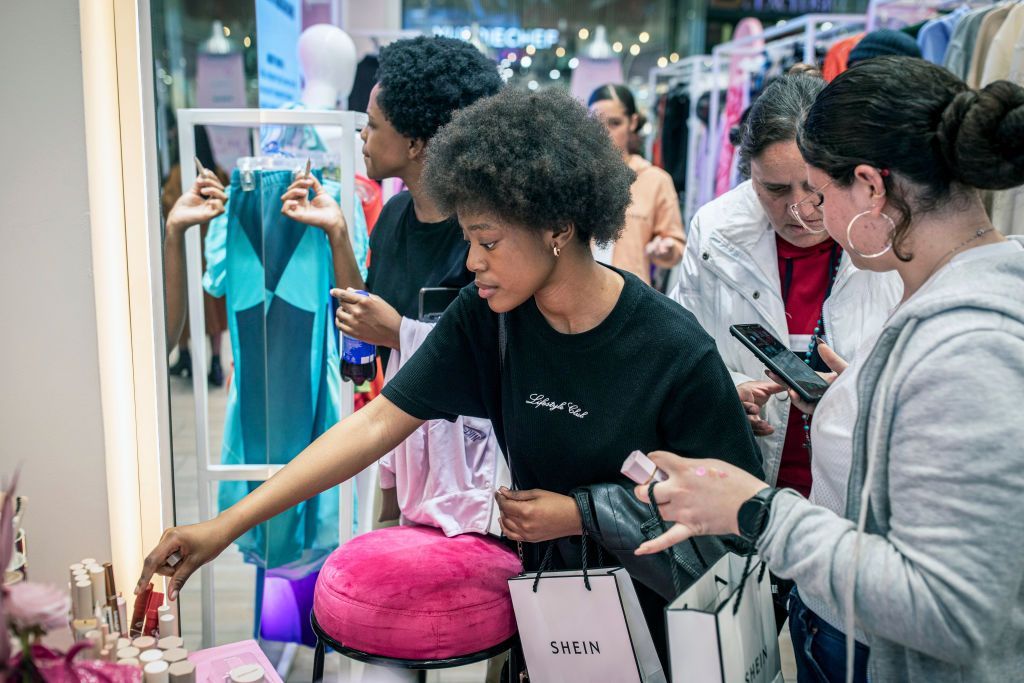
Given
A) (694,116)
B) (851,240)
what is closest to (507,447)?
(851,240)

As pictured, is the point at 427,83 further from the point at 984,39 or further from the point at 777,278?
the point at 984,39

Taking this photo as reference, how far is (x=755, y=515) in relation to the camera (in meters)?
1.11

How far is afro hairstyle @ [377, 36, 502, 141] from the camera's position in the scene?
2.18 meters

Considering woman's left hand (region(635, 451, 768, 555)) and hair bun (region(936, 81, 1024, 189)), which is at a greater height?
hair bun (region(936, 81, 1024, 189))

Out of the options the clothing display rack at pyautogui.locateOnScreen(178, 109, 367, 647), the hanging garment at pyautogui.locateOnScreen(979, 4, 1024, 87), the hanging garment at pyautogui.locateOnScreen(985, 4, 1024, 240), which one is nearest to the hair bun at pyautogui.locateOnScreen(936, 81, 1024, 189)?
the hanging garment at pyautogui.locateOnScreen(985, 4, 1024, 240)

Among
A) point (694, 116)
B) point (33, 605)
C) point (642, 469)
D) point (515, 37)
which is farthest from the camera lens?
point (515, 37)

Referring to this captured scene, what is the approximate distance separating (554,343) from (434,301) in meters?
0.59

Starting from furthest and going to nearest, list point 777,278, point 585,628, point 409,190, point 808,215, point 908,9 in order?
point 908,9
point 409,190
point 777,278
point 808,215
point 585,628

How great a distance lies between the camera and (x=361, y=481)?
2467 millimetres

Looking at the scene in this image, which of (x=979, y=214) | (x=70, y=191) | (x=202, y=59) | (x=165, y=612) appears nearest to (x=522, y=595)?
(x=165, y=612)

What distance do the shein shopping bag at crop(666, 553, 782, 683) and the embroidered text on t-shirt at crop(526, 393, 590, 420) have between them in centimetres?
36

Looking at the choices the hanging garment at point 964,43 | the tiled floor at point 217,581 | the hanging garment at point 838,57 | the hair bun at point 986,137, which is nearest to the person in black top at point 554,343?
the tiled floor at point 217,581

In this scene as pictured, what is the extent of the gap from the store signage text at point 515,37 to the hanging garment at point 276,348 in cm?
786

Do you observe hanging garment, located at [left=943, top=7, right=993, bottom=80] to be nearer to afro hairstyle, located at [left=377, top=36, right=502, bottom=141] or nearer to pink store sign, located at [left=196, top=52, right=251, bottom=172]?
afro hairstyle, located at [left=377, top=36, right=502, bottom=141]
